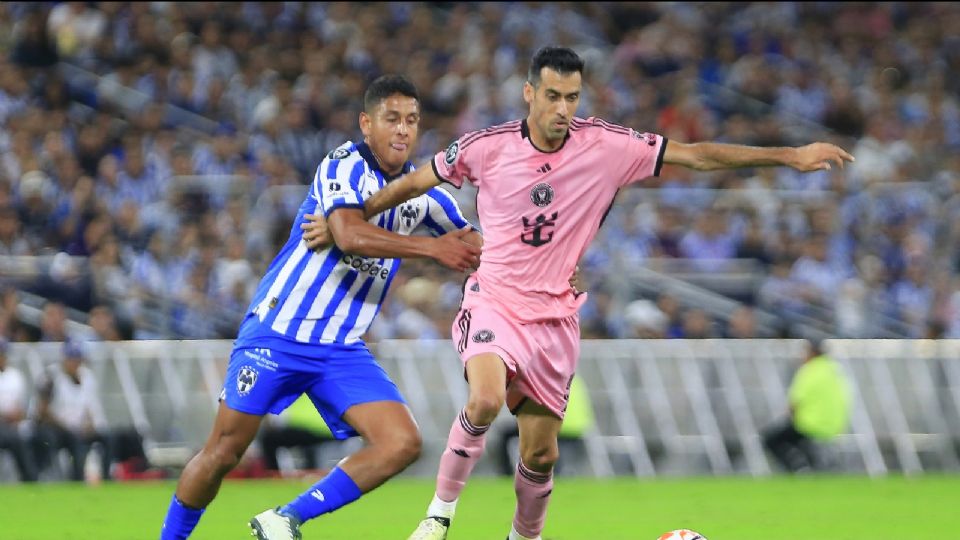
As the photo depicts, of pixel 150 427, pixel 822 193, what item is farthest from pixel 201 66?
pixel 822 193

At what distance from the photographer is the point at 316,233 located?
904 cm

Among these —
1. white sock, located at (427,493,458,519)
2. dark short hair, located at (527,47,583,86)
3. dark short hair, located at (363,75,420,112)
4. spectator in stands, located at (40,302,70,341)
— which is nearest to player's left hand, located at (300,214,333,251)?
dark short hair, located at (363,75,420,112)

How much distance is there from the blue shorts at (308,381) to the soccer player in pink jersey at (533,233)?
55 centimetres

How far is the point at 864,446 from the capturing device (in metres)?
20.2

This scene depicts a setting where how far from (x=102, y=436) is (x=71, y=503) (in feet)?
11.2

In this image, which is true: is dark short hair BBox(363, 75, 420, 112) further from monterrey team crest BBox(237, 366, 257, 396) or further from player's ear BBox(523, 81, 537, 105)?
monterrey team crest BBox(237, 366, 257, 396)

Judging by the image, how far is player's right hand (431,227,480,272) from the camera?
8984mm

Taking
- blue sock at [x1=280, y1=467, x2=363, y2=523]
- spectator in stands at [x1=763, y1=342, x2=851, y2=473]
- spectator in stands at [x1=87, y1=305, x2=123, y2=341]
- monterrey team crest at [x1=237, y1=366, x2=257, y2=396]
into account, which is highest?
monterrey team crest at [x1=237, y1=366, x2=257, y2=396]

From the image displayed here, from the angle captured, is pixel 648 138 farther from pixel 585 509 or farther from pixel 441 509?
pixel 585 509

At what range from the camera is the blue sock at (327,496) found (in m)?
8.75

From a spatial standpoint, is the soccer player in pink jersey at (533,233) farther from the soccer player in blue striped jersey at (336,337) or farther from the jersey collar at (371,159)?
the jersey collar at (371,159)

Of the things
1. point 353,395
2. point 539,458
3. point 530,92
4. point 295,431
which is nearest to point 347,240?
point 353,395

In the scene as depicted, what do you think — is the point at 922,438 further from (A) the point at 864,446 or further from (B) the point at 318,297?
(B) the point at 318,297

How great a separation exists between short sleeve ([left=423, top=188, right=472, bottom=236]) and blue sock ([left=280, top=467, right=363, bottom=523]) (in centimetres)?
166
